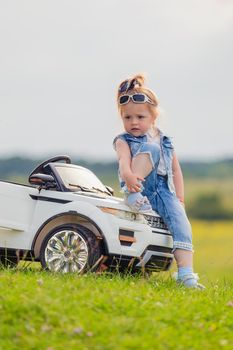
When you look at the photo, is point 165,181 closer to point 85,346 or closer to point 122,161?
point 122,161

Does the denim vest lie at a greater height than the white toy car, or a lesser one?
greater

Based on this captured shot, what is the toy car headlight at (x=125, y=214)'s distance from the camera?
952cm

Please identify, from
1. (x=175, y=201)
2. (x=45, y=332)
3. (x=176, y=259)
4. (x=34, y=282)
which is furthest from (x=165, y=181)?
(x=45, y=332)

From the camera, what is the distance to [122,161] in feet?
32.5

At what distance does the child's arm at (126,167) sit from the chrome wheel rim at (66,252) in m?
0.83

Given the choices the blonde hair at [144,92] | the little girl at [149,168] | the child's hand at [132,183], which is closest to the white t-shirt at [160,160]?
the little girl at [149,168]

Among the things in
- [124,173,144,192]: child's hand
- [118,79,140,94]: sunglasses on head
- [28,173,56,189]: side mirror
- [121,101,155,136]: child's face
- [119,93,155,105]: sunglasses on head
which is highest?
[118,79,140,94]: sunglasses on head

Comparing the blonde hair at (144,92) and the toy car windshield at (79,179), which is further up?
the blonde hair at (144,92)

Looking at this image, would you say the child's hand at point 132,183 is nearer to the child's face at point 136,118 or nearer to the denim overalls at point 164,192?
the denim overalls at point 164,192

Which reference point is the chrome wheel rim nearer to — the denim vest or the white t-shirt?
the denim vest

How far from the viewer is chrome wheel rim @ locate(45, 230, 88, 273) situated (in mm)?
9477

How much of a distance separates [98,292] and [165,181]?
261cm

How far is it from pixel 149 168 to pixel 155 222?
633 millimetres

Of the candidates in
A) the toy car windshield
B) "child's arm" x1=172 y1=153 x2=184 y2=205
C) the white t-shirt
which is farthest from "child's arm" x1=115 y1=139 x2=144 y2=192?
"child's arm" x1=172 y1=153 x2=184 y2=205
